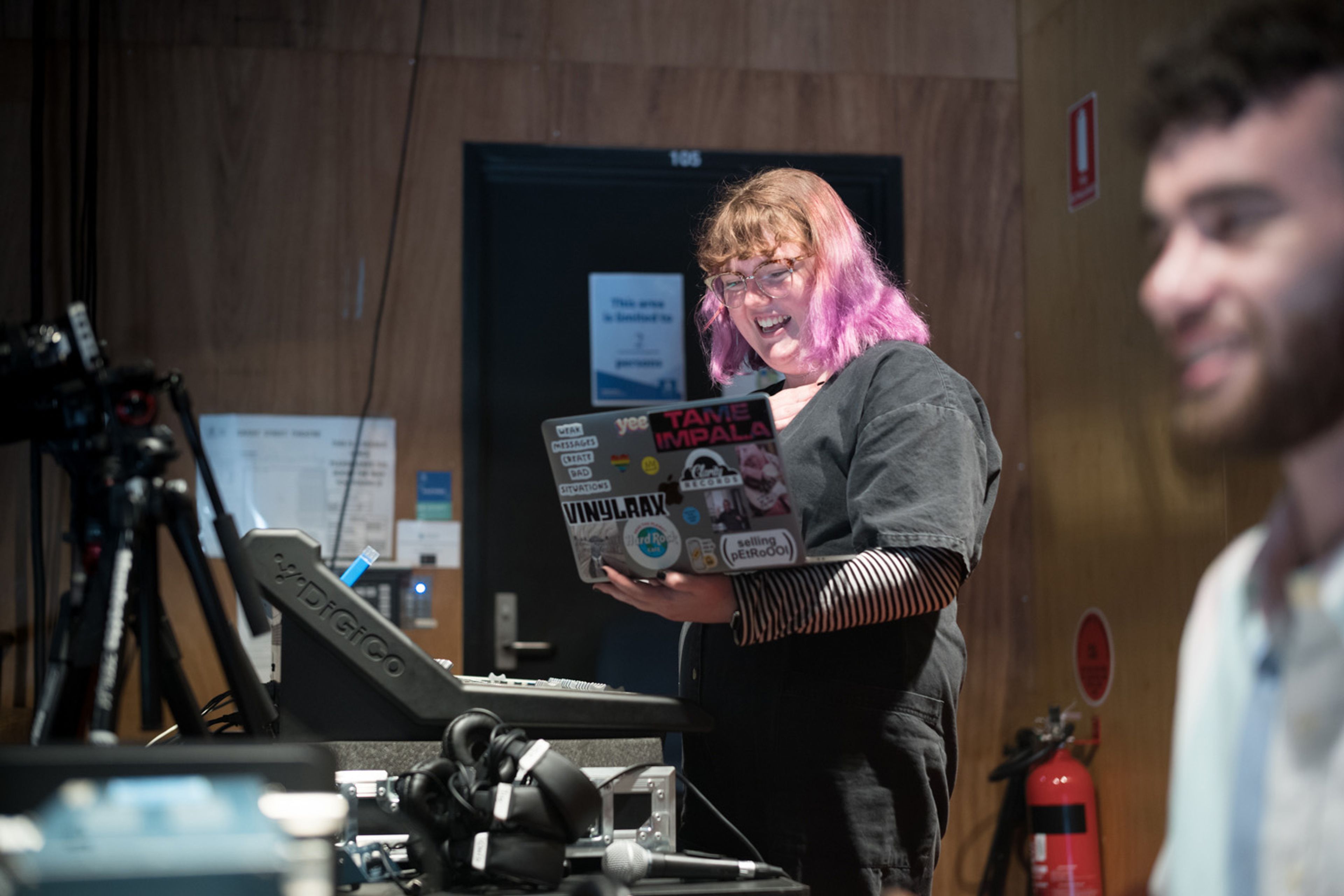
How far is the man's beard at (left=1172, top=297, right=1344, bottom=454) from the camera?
52 cm

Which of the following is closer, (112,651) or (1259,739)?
(1259,739)

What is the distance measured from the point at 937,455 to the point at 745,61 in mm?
2301

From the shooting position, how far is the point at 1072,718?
3074 mm

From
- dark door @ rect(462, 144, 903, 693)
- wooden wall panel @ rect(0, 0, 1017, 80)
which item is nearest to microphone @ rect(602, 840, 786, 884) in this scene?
dark door @ rect(462, 144, 903, 693)

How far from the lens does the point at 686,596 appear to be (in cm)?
139

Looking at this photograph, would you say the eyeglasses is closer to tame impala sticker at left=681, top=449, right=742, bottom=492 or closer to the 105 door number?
tame impala sticker at left=681, top=449, right=742, bottom=492

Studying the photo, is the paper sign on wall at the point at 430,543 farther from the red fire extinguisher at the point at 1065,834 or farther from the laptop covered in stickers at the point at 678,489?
the laptop covered in stickers at the point at 678,489

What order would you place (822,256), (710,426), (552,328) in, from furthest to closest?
(552,328) → (822,256) → (710,426)

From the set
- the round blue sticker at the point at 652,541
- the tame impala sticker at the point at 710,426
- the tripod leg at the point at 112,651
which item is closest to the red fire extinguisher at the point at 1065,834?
the round blue sticker at the point at 652,541

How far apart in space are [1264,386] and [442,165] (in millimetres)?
2943

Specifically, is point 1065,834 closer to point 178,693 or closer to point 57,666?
point 178,693

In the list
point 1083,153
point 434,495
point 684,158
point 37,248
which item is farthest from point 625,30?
point 37,248

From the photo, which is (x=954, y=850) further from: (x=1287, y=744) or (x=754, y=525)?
(x=1287, y=744)

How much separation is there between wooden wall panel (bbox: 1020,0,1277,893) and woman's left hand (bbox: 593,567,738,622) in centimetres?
139
